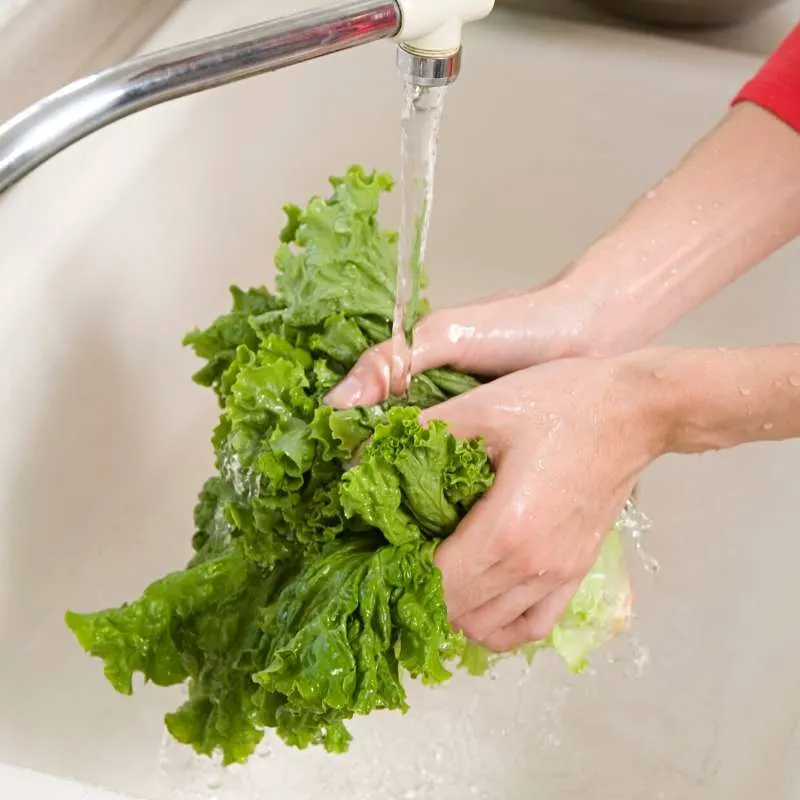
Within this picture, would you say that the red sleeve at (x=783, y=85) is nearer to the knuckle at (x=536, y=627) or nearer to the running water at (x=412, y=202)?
the running water at (x=412, y=202)

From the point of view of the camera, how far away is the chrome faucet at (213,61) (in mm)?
510

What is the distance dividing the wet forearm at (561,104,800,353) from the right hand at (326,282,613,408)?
0.02m

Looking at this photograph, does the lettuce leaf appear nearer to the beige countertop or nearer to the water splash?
the water splash

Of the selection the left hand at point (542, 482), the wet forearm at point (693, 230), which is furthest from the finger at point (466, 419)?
the wet forearm at point (693, 230)

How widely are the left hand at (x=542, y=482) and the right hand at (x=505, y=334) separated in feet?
0.27

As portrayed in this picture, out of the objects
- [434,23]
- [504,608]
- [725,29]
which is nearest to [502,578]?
[504,608]

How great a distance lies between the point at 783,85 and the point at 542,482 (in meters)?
0.56

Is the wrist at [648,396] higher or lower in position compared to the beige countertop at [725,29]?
lower

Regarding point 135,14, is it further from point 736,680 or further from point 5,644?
point 736,680

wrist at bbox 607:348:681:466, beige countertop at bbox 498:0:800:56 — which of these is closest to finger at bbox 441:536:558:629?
wrist at bbox 607:348:681:466

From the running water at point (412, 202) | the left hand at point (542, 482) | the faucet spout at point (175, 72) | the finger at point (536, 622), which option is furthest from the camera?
the finger at point (536, 622)

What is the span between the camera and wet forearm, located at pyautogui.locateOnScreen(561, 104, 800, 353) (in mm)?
1065

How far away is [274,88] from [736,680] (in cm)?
102

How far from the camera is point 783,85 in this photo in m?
1.08
